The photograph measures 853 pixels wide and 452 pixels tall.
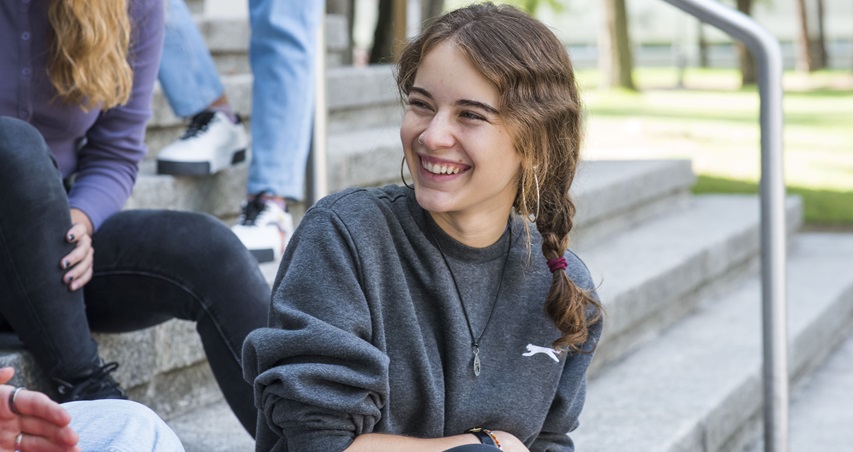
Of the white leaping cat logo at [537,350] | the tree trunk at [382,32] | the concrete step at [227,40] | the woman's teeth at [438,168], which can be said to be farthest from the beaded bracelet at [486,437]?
the tree trunk at [382,32]

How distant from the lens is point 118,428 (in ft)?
4.64

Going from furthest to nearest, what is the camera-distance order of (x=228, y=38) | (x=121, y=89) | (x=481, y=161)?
(x=228, y=38) < (x=121, y=89) < (x=481, y=161)

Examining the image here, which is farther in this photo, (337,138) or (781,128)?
(337,138)

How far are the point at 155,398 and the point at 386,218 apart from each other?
3.00 ft

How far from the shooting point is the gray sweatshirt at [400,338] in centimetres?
146

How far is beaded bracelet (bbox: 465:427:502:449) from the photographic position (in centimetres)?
160

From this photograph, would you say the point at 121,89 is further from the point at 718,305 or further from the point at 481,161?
the point at 718,305

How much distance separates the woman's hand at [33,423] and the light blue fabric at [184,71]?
5.06 ft

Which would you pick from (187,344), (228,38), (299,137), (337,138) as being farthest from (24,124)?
(228,38)

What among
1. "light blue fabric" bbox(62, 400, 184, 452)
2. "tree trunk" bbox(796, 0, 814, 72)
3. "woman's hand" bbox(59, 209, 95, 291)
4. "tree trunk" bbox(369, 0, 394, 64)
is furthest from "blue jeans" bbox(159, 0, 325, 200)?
"tree trunk" bbox(796, 0, 814, 72)

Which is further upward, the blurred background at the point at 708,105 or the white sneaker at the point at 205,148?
the white sneaker at the point at 205,148

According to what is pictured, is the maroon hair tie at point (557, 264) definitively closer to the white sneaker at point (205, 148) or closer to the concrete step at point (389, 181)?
the concrete step at point (389, 181)

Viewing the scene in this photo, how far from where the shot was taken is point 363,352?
1.46 m

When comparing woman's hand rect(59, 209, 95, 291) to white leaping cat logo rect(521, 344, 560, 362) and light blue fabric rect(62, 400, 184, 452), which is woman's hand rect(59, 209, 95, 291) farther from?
white leaping cat logo rect(521, 344, 560, 362)
